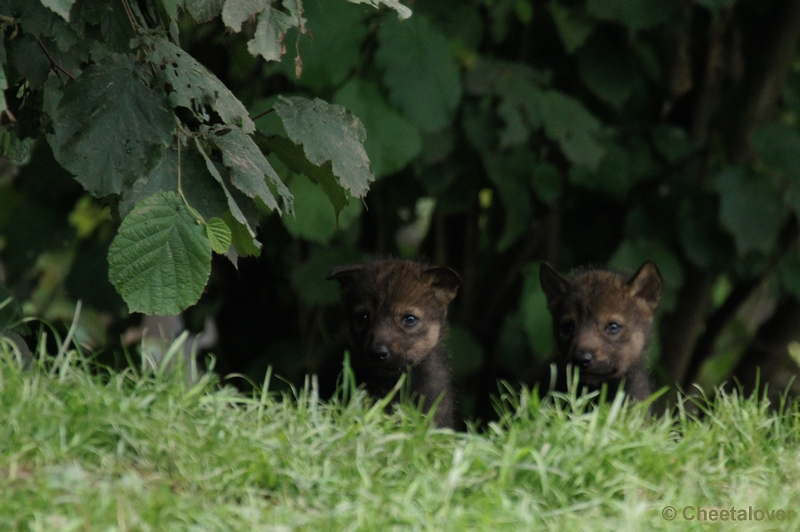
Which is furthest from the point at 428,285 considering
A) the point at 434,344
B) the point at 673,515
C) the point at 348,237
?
the point at 673,515

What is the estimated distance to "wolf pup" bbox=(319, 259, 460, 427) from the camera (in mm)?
5090

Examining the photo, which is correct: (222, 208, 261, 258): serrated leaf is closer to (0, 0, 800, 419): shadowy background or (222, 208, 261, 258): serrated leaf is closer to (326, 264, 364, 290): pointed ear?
(326, 264, 364, 290): pointed ear

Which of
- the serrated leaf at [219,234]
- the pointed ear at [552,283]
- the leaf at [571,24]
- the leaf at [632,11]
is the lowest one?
the pointed ear at [552,283]

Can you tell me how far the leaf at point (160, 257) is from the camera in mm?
3346

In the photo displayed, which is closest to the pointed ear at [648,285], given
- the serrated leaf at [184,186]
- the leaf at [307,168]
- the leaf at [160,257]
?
the leaf at [307,168]

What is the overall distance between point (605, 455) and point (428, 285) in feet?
7.16

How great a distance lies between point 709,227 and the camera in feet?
21.8

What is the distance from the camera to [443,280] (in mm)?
5453

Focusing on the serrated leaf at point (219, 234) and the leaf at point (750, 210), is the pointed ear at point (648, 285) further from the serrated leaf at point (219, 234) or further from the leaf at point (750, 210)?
the serrated leaf at point (219, 234)

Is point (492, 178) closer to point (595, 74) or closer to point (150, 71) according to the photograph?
point (595, 74)

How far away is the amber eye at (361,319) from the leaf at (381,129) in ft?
2.49

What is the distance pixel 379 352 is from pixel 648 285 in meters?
1.59

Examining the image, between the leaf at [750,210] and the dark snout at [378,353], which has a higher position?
the leaf at [750,210]

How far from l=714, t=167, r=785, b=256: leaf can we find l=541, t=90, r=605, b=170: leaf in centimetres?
82
